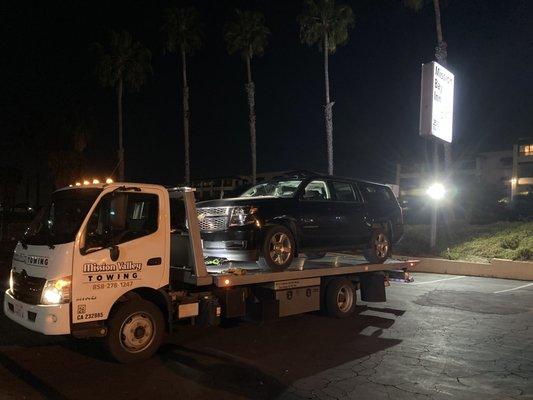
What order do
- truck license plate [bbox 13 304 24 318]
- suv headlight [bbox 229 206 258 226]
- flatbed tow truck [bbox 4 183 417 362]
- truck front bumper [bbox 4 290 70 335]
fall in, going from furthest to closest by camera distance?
suv headlight [bbox 229 206 258 226]
truck license plate [bbox 13 304 24 318]
flatbed tow truck [bbox 4 183 417 362]
truck front bumper [bbox 4 290 70 335]

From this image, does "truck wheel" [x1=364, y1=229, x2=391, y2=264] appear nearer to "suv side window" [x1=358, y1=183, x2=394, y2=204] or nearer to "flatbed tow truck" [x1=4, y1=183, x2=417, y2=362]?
"suv side window" [x1=358, y1=183, x2=394, y2=204]

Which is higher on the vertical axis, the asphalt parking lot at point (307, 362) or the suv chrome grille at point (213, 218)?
the suv chrome grille at point (213, 218)

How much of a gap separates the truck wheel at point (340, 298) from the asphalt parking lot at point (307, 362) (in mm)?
216

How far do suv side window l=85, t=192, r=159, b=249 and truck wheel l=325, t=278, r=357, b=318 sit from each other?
3.92 metres

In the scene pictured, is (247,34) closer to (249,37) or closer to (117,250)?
(249,37)

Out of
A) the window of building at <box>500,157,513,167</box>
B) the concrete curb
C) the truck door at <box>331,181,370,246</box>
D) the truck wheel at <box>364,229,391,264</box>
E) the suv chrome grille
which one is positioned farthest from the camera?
the window of building at <box>500,157,513,167</box>

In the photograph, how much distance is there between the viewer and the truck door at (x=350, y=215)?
970 centimetres

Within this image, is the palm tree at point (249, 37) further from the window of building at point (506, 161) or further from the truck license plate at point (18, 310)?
the window of building at point (506, 161)

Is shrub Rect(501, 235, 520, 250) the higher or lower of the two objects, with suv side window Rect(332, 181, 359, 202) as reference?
lower

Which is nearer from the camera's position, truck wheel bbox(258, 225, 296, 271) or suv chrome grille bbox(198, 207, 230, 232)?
truck wheel bbox(258, 225, 296, 271)

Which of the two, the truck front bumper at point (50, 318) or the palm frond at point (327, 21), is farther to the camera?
the palm frond at point (327, 21)

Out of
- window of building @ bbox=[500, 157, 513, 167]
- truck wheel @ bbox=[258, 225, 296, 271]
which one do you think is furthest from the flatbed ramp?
window of building @ bbox=[500, 157, 513, 167]

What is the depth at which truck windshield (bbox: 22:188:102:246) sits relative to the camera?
6.08 metres

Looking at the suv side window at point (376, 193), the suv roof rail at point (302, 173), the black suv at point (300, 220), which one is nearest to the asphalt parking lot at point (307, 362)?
the black suv at point (300, 220)
